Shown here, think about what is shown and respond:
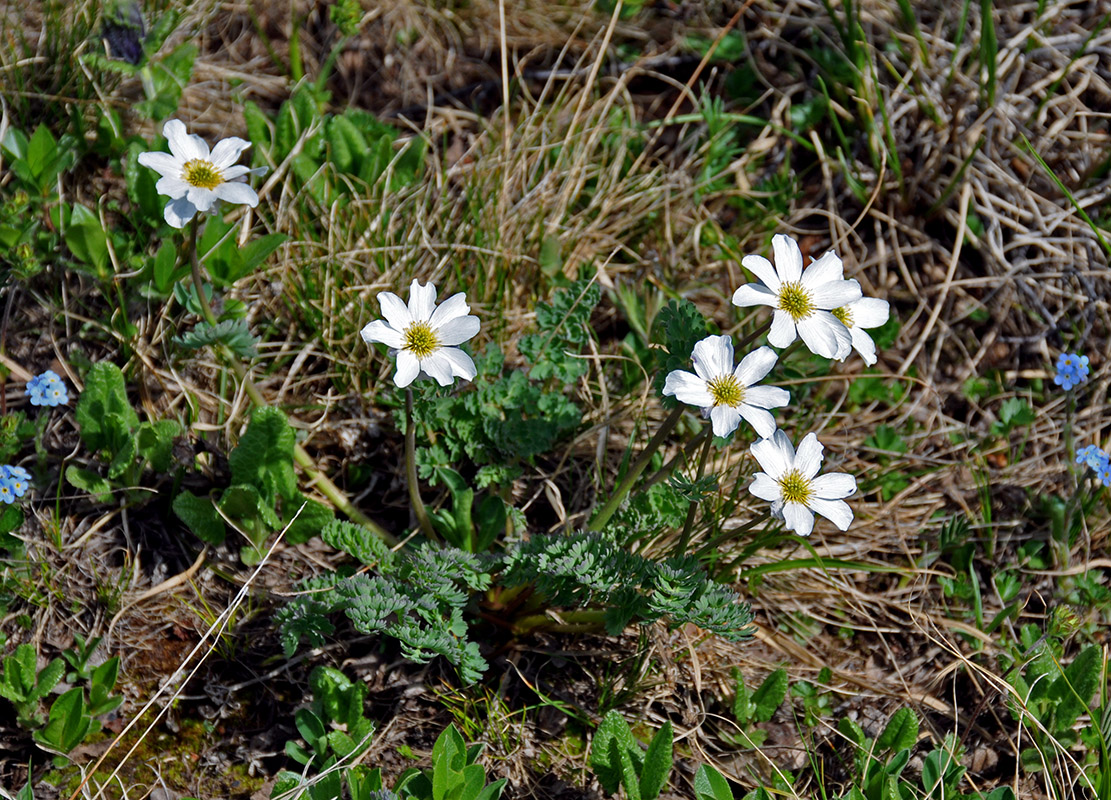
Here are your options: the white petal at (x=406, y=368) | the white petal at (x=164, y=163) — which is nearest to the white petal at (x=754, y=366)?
the white petal at (x=406, y=368)

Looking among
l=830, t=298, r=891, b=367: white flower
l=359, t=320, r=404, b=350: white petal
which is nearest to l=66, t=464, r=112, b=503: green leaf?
l=359, t=320, r=404, b=350: white petal

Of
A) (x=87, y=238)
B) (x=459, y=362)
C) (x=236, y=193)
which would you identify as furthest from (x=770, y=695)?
(x=87, y=238)

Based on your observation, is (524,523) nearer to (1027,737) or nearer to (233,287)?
(233,287)

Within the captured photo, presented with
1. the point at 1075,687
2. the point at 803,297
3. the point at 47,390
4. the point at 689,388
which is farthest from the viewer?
the point at 47,390

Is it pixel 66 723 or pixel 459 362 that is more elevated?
pixel 459 362

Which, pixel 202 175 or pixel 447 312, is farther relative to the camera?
pixel 202 175

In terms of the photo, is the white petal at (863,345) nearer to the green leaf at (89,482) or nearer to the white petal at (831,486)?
the white petal at (831,486)

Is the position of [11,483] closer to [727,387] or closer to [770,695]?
[727,387]
